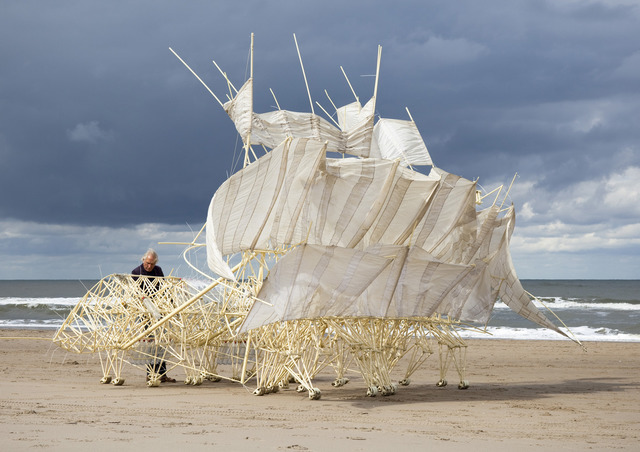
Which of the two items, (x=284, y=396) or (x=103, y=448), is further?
(x=284, y=396)

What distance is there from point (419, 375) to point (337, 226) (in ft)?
17.9

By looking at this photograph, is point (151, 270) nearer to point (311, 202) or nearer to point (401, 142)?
point (311, 202)

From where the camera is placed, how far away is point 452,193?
8.90 meters

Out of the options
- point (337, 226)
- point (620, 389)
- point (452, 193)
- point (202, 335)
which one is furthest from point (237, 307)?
point (620, 389)

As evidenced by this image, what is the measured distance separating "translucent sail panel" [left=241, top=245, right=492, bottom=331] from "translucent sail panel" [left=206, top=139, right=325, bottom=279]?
595mm

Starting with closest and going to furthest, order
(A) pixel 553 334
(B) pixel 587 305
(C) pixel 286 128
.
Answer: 1. (C) pixel 286 128
2. (A) pixel 553 334
3. (B) pixel 587 305

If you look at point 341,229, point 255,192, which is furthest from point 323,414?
point 255,192

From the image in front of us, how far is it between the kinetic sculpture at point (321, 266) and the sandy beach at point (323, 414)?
0.58 metres

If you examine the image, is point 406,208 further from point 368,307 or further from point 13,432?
point 13,432

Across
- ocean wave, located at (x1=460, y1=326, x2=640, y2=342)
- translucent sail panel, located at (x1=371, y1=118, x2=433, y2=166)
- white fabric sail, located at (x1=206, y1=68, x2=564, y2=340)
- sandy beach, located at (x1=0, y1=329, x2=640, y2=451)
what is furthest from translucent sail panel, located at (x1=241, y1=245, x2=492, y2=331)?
ocean wave, located at (x1=460, y1=326, x2=640, y2=342)

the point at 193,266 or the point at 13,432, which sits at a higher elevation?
the point at 193,266

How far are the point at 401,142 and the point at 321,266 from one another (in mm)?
3384

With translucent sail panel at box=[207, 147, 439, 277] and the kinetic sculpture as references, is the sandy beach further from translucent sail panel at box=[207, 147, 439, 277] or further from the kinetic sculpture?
translucent sail panel at box=[207, 147, 439, 277]

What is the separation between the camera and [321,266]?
783 cm
